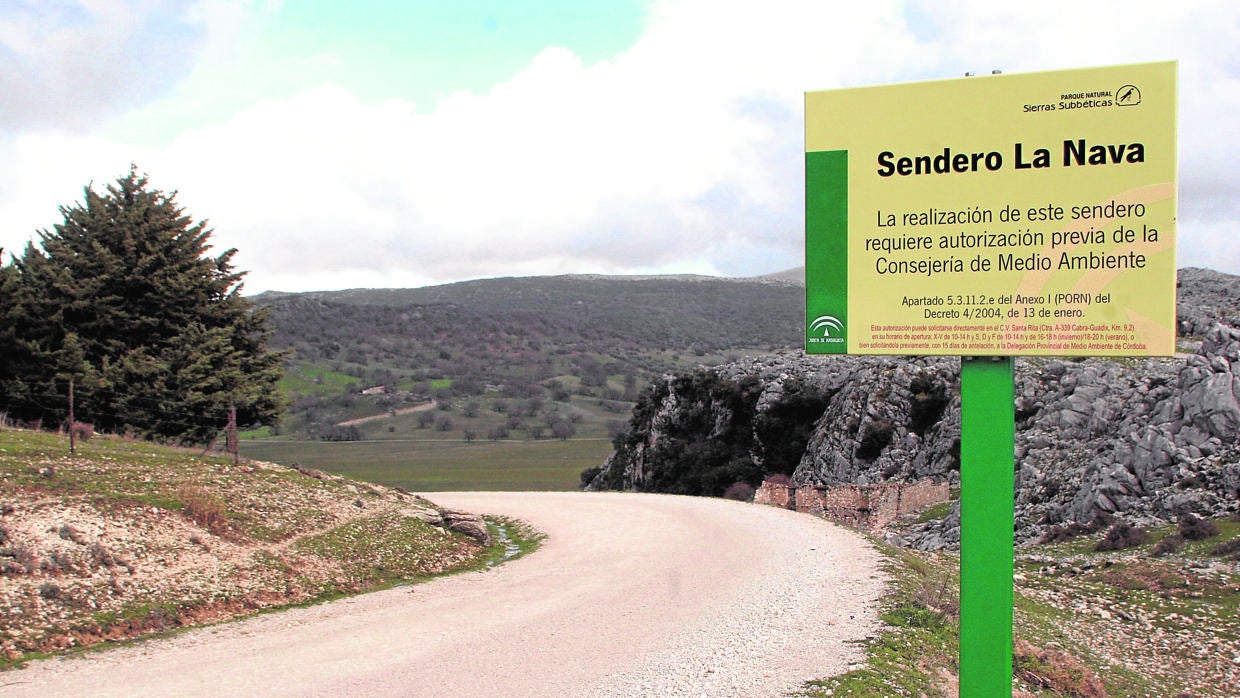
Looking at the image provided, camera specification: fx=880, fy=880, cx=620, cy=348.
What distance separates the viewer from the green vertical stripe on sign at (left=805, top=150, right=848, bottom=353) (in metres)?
6.77

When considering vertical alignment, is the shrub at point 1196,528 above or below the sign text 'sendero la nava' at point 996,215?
below

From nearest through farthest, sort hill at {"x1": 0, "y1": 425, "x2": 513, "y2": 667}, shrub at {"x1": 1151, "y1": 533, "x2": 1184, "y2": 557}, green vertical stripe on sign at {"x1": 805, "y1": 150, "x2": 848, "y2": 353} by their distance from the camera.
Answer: green vertical stripe on sign at {"x1": 805, "y1": 150, "x2": 848, "y2": 353}, hill at {"x1": 0, "y1": 425, "x2": 513, "y2": 667}, shrub at {"x1": 1151, "y1": 533, "x2": 1184, "y2": 557}

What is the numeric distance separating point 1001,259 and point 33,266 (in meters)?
32.4

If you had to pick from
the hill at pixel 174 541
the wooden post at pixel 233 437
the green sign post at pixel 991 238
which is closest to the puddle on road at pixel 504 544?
the hill at pixel 174 541

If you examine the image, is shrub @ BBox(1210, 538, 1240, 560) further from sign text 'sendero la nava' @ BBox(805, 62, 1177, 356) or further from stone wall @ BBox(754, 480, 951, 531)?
sign text 'sendero la nava' @ BBox(805, 62, 1177, 356)

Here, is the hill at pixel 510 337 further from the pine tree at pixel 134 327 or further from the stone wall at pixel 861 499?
the stone wall at pixel 861 499

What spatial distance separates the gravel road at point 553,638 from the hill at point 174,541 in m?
0.76

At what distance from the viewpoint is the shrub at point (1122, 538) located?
55.1 feet

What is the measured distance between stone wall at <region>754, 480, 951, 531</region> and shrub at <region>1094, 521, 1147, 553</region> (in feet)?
24.4

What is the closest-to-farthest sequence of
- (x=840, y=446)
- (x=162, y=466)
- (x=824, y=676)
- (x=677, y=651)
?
(x=824, y=676) < (x=677, y=651) < (x=162, y=466) < (x=840, y=446)

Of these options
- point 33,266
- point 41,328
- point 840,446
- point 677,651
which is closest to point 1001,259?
point 677,651

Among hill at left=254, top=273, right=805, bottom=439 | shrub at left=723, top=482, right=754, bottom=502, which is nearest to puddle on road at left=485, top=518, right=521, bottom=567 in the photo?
shrub at left=723, top=482, right=754, bottom=502

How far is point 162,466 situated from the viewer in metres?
16.6

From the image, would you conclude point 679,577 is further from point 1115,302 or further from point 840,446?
point 840,446
